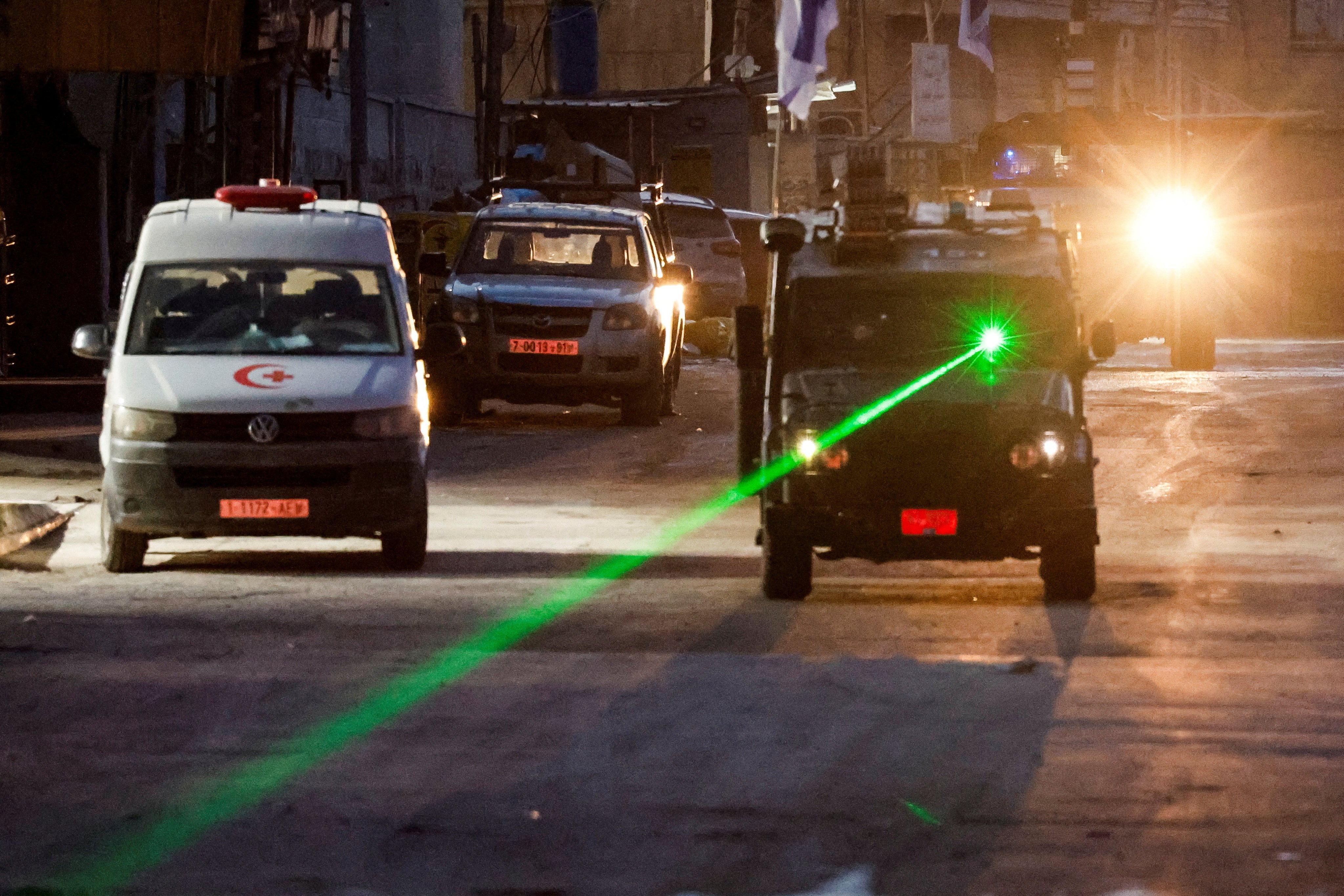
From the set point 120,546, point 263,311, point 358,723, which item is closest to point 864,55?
point 263,311

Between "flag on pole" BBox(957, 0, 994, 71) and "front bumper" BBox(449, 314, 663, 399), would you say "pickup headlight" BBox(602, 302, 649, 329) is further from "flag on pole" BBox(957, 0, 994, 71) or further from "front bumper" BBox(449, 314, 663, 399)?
"flag on pole" BBox(957, 0, 994, 71)

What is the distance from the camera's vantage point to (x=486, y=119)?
4200 cm

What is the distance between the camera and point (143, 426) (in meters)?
13.2

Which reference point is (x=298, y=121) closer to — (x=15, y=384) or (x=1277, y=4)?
(x=15, y=384)

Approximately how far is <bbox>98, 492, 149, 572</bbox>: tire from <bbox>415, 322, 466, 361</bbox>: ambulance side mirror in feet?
6.42

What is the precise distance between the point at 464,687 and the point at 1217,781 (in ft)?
10.1

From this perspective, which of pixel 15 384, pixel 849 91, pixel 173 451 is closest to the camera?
pixel 173 451

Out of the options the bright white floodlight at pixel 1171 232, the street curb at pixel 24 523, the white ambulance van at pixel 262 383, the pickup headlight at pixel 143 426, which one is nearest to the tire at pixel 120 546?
the white ambulance van at pixel 262 383

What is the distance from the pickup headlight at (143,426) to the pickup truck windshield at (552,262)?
35.6 ft

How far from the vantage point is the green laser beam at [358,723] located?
6988 mm

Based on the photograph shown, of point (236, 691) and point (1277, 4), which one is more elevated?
point (1277, 4)

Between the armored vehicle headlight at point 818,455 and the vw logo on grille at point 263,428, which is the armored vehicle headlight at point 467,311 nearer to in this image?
the vw logo on grille at point 263,428

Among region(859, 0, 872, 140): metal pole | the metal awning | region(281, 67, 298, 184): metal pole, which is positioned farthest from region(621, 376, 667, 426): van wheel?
region(859, 0, 872, 140): metal pole

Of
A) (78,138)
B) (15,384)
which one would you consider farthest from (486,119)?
(15,384)
